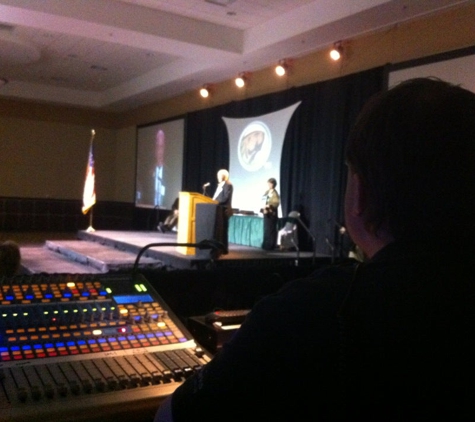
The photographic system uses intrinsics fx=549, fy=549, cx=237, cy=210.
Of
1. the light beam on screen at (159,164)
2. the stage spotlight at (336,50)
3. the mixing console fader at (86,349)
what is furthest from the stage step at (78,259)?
the mixing console fader at (86,349)

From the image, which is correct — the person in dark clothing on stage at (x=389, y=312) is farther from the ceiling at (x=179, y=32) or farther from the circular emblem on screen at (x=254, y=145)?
the circular emblem on screen at (x=254, y=145)

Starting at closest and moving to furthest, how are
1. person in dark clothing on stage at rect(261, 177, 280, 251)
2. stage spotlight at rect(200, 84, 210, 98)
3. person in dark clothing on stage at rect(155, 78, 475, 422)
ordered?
1. person in dark clothing on stage at rect(155, 78, 475, 422)
2. person in dark clothing on stage at rect(261, 177, 280, 251)
3. stage spotlight at rect(200, 84, 210, 98)

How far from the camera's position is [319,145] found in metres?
7.29

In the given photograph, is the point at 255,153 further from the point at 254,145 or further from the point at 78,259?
the point at 78,259

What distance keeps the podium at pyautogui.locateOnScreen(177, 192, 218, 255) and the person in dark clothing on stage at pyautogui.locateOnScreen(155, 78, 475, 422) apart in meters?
5.35

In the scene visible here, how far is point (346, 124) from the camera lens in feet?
22.8

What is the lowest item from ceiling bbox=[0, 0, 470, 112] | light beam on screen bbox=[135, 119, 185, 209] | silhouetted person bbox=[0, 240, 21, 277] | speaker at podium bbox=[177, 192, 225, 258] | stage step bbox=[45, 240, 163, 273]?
stage step bbox=[45, 240, 163, 273]

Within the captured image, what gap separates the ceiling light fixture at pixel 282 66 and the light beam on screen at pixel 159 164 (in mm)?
3022

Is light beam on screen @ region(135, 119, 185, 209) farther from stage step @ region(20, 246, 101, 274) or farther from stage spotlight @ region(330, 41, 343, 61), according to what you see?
stage spotlight @ region(330, 41, 343, 61)

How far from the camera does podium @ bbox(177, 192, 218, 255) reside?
6.03m

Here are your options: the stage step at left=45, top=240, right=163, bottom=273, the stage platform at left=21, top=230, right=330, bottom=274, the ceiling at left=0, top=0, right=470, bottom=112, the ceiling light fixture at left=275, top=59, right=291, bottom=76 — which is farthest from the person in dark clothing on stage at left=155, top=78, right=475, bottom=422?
the ceiling light fixture at left=275, top=59, right=291, bottom=76

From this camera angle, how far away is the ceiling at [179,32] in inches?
239

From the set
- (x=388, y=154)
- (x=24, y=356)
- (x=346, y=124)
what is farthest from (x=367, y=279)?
(x=346, y=124)

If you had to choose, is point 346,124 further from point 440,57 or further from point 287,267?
point 287,267
